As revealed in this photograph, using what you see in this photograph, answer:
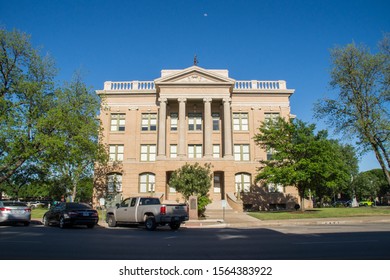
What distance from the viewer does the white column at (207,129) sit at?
36.2 m

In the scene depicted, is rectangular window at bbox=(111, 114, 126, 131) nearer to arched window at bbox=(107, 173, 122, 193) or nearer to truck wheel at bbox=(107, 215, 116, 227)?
arched window at bbox=(107, 173, 122, 193)

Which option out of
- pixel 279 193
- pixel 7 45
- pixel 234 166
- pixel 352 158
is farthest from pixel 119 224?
pixel 352 158

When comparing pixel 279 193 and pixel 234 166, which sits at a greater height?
pixel 234 166

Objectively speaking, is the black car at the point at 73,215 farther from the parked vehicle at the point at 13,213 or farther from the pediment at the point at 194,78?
the pediment at the point at 194,78

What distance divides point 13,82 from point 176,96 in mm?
17177

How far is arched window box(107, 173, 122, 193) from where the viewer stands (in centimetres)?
3825

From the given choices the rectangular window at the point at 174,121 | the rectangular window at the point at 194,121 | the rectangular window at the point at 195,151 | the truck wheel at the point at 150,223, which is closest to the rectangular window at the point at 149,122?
the rectangular window at the point at 174,121

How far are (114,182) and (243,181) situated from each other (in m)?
15.8

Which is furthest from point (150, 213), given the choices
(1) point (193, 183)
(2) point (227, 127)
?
(2) point (227, 127)

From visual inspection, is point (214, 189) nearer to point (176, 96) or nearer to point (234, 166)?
point (234, 166)

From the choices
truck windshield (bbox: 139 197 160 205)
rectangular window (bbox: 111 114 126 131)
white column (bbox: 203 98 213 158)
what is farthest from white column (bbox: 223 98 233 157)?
truck windshield (bbox: 139 197 160 205)

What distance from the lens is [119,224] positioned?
65.9ft

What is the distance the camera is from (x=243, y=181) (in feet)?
127

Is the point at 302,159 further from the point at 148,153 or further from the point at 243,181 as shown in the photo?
the point at 148,153
